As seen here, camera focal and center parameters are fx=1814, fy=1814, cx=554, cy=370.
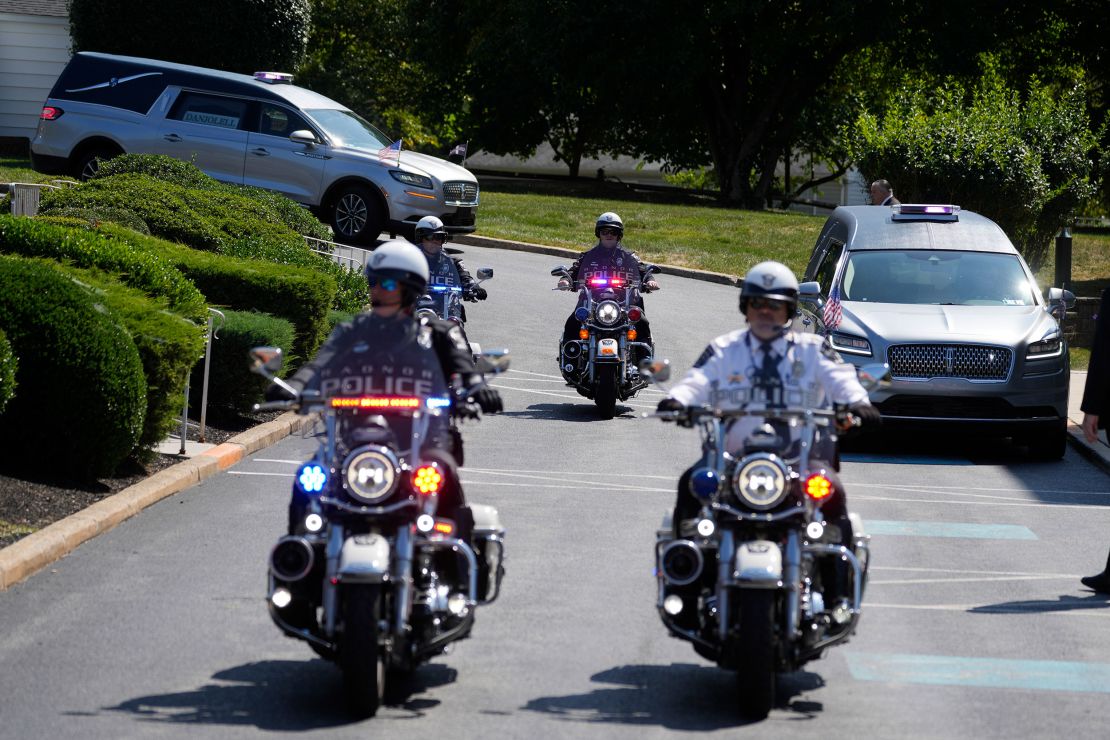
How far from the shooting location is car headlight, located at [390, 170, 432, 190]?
2477 cm

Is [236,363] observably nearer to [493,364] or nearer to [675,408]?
[493,364]

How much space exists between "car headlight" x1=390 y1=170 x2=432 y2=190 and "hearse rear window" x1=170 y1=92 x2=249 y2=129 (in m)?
2.31

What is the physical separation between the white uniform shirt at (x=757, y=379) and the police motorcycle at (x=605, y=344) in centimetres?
847

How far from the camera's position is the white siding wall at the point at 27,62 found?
3816 centimetres

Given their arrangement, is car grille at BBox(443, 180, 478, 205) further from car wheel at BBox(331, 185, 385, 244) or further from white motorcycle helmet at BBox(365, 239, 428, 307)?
white motorcycle helmet at BBox(365, 239, 428, 307)

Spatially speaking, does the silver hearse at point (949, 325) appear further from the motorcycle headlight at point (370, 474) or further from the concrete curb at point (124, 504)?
the motorcycle headlight at point (370, 474)

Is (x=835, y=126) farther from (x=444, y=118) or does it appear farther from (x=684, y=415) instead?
(x=684, y=415)

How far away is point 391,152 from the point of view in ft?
82.3

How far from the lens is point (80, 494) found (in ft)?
36.1

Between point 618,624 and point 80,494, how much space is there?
4.09 metres

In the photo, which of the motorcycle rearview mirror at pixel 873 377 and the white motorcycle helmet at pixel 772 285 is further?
the motorcycle rearview mirror at pixel 873 377

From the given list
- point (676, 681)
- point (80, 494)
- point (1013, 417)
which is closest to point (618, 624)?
point (676, 681)

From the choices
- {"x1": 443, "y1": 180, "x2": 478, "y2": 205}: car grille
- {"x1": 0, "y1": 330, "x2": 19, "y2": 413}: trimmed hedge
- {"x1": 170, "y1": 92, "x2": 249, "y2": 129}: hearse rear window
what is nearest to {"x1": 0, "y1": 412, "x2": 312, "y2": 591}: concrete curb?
{"x1": 0, "y1": 330, "x2": 19, "y2": 413}: trimmed hedge

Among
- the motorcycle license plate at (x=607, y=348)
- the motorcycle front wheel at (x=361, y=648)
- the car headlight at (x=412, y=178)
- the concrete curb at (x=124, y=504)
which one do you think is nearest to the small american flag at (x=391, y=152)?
the car headlight at (x=412, y=178)
